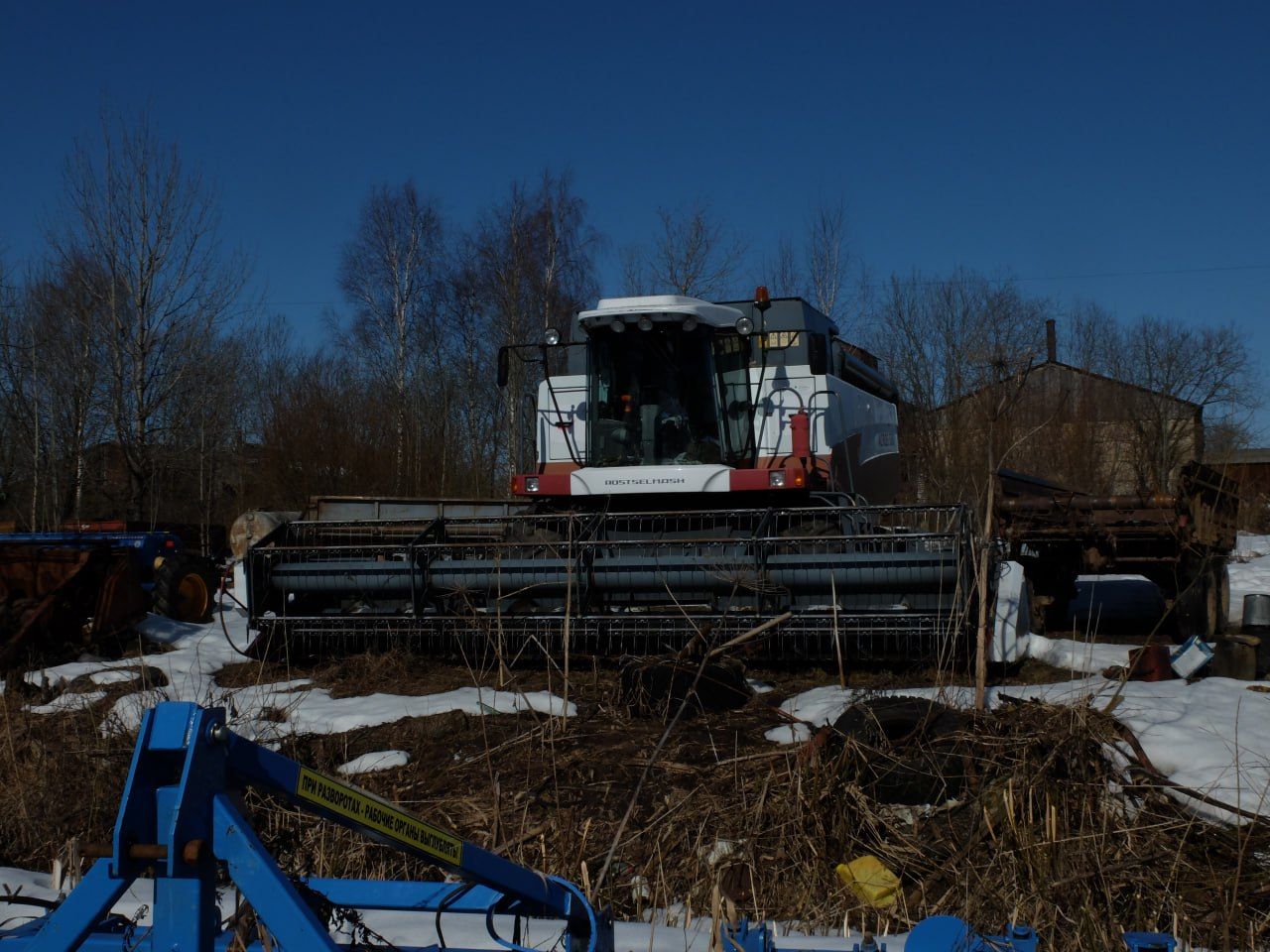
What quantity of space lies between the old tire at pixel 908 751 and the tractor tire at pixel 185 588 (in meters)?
7.96

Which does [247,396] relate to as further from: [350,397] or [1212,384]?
[1212,384]

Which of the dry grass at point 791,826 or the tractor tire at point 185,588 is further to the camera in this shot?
the tractor tire at point 185,588

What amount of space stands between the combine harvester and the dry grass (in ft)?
2.58

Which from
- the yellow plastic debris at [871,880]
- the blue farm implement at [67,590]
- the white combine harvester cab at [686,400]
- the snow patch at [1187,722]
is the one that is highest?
the white combine harvester cab at [686,400]

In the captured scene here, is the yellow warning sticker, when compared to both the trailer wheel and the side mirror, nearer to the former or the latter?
the side mirror

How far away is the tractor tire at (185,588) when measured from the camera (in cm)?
1063

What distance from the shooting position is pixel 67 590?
336 inches

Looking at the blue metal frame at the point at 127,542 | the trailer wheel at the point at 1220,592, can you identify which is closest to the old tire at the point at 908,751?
the trailer wheel at the point at 1220,592

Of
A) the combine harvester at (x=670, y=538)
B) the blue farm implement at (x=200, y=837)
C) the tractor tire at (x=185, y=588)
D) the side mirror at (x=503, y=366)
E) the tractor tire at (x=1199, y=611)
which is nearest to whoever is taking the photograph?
the blue farm implement at (x=200, y=837)

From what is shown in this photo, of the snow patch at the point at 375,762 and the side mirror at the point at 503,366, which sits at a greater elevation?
the side mirror at the point at 503,366

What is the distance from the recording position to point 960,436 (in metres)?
18.8

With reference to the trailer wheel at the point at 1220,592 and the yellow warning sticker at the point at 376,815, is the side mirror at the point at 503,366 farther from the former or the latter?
the trailer wheel at the point at 1220,592

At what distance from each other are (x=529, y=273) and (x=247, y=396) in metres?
10.4

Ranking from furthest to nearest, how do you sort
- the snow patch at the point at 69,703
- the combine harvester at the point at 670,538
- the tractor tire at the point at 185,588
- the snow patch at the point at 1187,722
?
the tractor tire at the point at 185,588 < the combine harvester at the point at 670,538 < the snow patch at the point at 69,703 < the snow patch at the point at 1187,722
